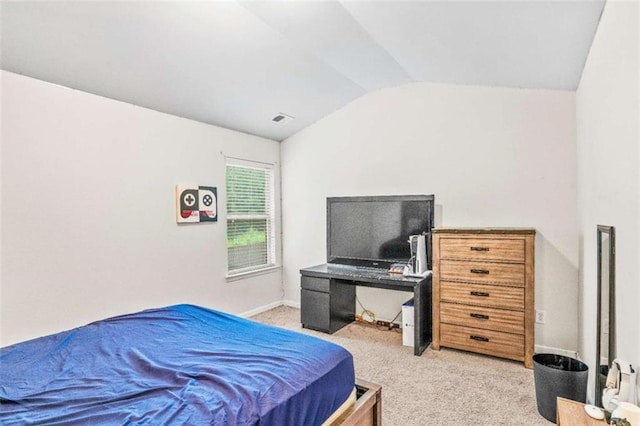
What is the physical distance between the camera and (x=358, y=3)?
7.38ft

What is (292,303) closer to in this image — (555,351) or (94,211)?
(94,211)

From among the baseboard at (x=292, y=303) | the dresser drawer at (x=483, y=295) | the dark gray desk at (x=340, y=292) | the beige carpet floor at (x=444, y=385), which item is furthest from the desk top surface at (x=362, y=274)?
the baseboard at (x=292, y=303)

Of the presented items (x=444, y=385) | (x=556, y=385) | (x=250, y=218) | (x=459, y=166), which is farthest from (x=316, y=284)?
(x=556, y=385)

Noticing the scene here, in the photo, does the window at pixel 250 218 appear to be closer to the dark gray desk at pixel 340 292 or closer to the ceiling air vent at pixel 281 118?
the ceiling air vent at pixel 281 118

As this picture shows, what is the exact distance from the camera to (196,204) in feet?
12.8

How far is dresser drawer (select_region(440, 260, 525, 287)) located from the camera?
10.1 feet

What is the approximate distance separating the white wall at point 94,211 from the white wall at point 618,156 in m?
3.42

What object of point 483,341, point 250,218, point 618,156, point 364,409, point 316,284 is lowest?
point 483,341

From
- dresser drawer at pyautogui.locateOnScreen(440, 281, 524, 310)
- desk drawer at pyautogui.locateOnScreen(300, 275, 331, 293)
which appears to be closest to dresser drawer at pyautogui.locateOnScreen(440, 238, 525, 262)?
dresser drawer at pyautogui.locateOnScreen(440, 281, 524, 310)

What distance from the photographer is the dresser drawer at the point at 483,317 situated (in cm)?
309

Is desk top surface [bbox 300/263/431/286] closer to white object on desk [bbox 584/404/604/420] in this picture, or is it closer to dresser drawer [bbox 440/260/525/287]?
dresser drawer [bbox 440/260/525/287]

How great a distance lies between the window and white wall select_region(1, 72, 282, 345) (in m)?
0.26

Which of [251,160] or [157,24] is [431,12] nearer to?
[157,24]

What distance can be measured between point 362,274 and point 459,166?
1.47 metres
